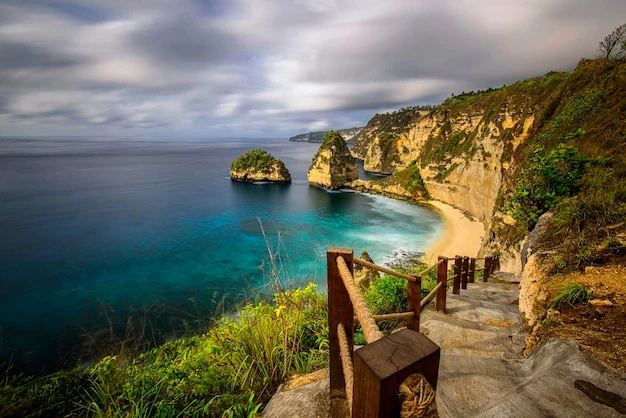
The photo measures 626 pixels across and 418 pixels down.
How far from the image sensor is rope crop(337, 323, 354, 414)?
1.51 m

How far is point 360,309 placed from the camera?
4.82 ft

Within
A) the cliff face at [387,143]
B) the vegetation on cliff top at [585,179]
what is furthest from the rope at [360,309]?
the cliff face at [387,143]

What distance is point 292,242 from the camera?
3259 centimetres

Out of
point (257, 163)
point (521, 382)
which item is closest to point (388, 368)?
point (521, 382)

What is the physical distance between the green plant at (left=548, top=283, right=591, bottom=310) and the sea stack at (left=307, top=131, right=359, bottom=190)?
5829 centimetres

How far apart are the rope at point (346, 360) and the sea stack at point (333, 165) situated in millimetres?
60379

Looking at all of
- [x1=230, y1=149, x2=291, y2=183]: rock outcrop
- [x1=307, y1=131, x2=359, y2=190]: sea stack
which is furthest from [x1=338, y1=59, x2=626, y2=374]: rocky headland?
[x1=230, y1=149, x2=291, y2=183]: rock outcrop

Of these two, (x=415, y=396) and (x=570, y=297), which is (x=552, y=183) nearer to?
(x=570, y=297)

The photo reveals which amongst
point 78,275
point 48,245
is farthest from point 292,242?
point 48,245

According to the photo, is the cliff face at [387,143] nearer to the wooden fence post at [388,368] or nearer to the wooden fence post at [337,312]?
the wooden fence post at [337,312]

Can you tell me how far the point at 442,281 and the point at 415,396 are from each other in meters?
5.15

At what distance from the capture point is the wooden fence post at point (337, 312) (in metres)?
1.87

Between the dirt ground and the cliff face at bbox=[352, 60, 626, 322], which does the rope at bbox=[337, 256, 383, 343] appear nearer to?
the dirt ground

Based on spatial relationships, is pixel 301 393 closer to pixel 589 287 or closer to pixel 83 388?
pixel 83 388
